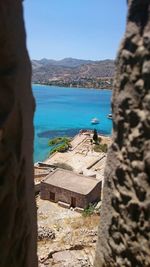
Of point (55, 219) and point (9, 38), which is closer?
point (9, 38)

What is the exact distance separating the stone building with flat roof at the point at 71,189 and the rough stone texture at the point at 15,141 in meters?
13.4

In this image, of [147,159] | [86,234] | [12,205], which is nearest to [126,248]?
[147,159]

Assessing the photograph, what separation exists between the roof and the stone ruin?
13.9m

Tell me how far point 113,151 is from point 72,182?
15.8m

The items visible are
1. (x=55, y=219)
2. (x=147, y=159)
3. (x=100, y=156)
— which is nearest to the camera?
(x=147, y=159)

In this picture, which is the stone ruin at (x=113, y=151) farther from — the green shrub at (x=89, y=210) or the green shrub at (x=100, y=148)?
the green shrub at (x=100, y=148)

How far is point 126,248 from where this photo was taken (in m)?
3.49

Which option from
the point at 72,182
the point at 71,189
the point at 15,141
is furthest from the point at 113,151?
the point at 72,182

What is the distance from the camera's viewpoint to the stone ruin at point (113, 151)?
3.14 m

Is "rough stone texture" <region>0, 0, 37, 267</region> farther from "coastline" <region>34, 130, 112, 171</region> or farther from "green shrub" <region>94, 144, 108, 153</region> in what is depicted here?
"green shrub" <region>94, 144, 108, 153</region>

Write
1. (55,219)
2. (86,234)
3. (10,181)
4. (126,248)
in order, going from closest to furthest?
(126,248) < (10,181) < (86,234) < (55,219)

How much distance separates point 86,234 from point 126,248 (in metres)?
11.3

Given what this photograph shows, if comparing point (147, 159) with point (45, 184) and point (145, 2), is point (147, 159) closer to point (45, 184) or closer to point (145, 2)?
point (145, 2)

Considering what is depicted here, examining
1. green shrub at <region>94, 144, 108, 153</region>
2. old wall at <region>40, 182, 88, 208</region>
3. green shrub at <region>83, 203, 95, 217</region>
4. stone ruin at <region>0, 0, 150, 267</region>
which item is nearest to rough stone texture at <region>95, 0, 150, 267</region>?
stone ruin at <region>0, 0, 150, 267</region>
